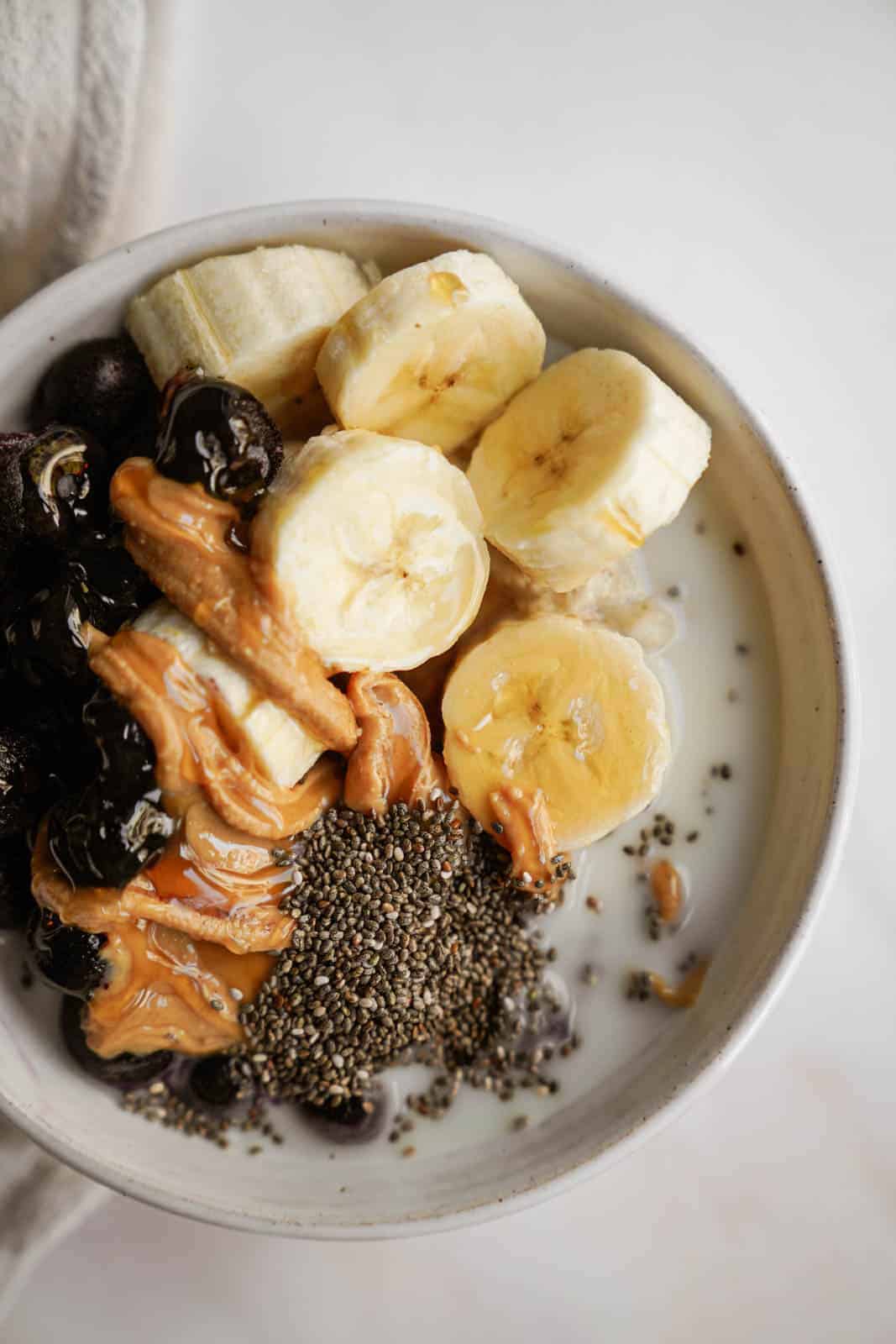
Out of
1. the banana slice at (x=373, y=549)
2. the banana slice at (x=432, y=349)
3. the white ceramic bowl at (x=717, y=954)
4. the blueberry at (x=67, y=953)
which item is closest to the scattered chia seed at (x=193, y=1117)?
the white ceramic bowl at (x=717, y=954)

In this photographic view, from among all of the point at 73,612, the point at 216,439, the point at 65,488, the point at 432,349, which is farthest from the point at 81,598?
the point at 432,349

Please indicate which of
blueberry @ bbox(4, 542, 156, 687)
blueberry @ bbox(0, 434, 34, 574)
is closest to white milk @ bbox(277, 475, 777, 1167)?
blueberry @ bbox(4, 542, 156, 687)

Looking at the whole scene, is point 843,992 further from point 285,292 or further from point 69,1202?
point 285,292

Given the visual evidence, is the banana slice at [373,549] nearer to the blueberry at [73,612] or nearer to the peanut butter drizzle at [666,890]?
the blueberry at [73,612]

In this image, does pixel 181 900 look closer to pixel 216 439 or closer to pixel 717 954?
pixel 216 439

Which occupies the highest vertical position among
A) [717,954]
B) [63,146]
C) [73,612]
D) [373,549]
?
[63,146]

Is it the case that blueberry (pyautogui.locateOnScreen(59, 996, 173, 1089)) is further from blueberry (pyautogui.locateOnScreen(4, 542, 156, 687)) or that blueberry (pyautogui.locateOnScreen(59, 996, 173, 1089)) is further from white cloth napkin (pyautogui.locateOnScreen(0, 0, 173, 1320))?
blueberry (pyautogui.locateOnScreen(4, 542, 156, 687))
